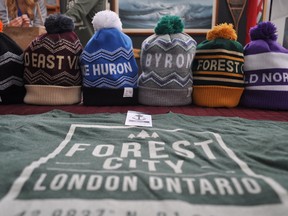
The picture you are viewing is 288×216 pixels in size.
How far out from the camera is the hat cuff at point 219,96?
3.43 ft

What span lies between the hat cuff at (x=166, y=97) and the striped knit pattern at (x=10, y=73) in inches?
20.8

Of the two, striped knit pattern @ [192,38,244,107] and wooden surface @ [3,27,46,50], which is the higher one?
wooden surface @ [3,27,46,50]

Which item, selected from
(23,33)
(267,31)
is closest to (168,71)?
(267,31)

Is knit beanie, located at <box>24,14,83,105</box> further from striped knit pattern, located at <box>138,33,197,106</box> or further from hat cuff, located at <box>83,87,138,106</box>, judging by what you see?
striped knit pattern, located at <box>138,33,197,106</box>

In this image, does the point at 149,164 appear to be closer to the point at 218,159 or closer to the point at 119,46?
the point at 218,159

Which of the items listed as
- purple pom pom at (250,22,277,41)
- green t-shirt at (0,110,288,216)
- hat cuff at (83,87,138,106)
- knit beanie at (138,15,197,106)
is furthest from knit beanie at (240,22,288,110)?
hat cuff at (83,87,138,106)

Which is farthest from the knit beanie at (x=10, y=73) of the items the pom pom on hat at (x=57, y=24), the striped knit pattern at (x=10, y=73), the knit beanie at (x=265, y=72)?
the knit beanie at (x=265, y=72)

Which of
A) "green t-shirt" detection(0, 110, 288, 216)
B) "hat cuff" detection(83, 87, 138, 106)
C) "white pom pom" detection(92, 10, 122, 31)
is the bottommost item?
"green t-shirt" detection(0, 110, 288, 216)

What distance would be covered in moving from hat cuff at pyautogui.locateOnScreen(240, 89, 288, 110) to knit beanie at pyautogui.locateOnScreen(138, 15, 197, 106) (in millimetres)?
246

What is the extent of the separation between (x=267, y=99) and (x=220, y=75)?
0.67ft

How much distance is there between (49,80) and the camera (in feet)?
3.41

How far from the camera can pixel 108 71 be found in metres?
1.03

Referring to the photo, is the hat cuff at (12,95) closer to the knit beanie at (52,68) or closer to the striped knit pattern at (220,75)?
the knit beanie at (52,68)

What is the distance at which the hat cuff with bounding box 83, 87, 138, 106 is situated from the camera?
1.04 metres
